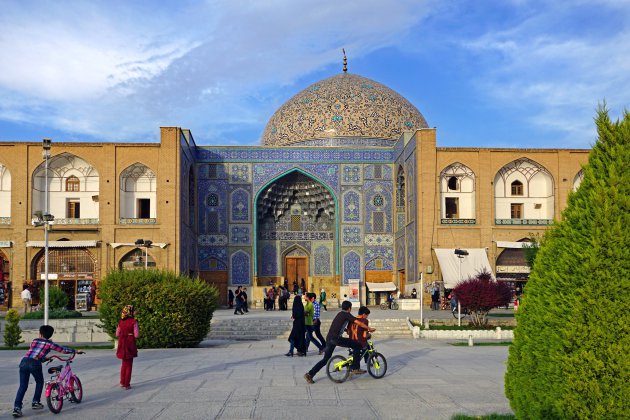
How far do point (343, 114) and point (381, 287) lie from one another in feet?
25.1

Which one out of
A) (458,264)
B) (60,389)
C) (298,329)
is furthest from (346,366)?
(458,264)

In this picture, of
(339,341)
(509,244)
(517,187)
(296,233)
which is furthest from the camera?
(296,233)

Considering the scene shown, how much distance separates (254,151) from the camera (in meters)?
30.1

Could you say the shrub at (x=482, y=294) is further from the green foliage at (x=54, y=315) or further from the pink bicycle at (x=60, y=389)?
the pink bicycle at (x=60, y=389)

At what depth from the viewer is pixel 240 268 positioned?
29922 mm

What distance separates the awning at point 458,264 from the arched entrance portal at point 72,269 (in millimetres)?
12131

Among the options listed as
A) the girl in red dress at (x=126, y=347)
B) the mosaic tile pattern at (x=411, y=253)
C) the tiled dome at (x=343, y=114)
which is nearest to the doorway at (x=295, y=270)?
the mosaic tile pattern at (x=411, y=253)

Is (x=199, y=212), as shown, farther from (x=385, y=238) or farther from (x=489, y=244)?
(x=489, y=244)

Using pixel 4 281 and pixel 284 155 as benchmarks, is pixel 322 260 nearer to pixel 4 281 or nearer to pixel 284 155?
pixel 284 155

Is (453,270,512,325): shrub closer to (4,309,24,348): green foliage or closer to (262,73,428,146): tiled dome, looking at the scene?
(4,309,24,348): green foliage

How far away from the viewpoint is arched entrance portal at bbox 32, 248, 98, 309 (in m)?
26.2

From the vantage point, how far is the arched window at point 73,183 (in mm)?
26953

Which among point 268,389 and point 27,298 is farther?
point 27,298

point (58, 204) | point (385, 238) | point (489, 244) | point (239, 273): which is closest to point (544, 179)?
point (489, 244)
